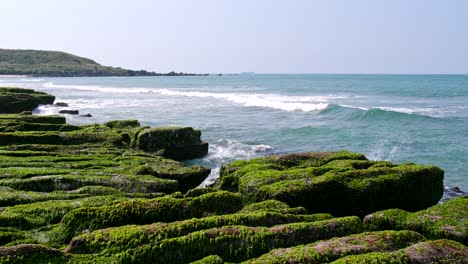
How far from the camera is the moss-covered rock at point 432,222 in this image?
9148 millimetres

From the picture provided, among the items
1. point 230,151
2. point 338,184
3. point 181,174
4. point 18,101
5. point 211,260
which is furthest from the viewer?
point 18,101

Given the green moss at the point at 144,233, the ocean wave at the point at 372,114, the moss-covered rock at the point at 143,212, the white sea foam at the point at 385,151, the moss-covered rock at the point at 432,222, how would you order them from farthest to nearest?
the ocean wave at the point at 372,114 < the white sea foam at the point at 385,151 < the moss-covered rock at the point at 432,222 < the moss-covered rock at the point at 143,212 < the green moss at the point at 144,233

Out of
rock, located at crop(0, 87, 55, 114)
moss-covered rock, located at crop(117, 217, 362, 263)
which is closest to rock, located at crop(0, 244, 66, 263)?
moss-covered rock, located at crop(117, 217, 362, 263)

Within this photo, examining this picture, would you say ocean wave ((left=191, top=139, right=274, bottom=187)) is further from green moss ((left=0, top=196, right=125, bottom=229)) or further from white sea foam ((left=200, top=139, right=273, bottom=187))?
green moss ((left=0, top=196, right=125, bottom=229))

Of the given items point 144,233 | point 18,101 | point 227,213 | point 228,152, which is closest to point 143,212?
point 144,233

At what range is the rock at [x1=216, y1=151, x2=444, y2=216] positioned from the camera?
39.2ft

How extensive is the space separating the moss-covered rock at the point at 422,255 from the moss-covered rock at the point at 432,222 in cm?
128

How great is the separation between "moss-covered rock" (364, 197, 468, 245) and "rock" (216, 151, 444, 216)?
252cm

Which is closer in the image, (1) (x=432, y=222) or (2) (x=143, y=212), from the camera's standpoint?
(2) (x=143, y=212)

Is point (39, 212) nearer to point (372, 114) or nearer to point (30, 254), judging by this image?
point (30, 254)

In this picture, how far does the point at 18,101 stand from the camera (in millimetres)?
→ 46688

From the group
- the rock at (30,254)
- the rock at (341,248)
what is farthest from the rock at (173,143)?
the rock at (341,248)

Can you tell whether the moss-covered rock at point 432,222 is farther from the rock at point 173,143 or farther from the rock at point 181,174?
the rock at point 173,143

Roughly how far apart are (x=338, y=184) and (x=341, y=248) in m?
5.03
